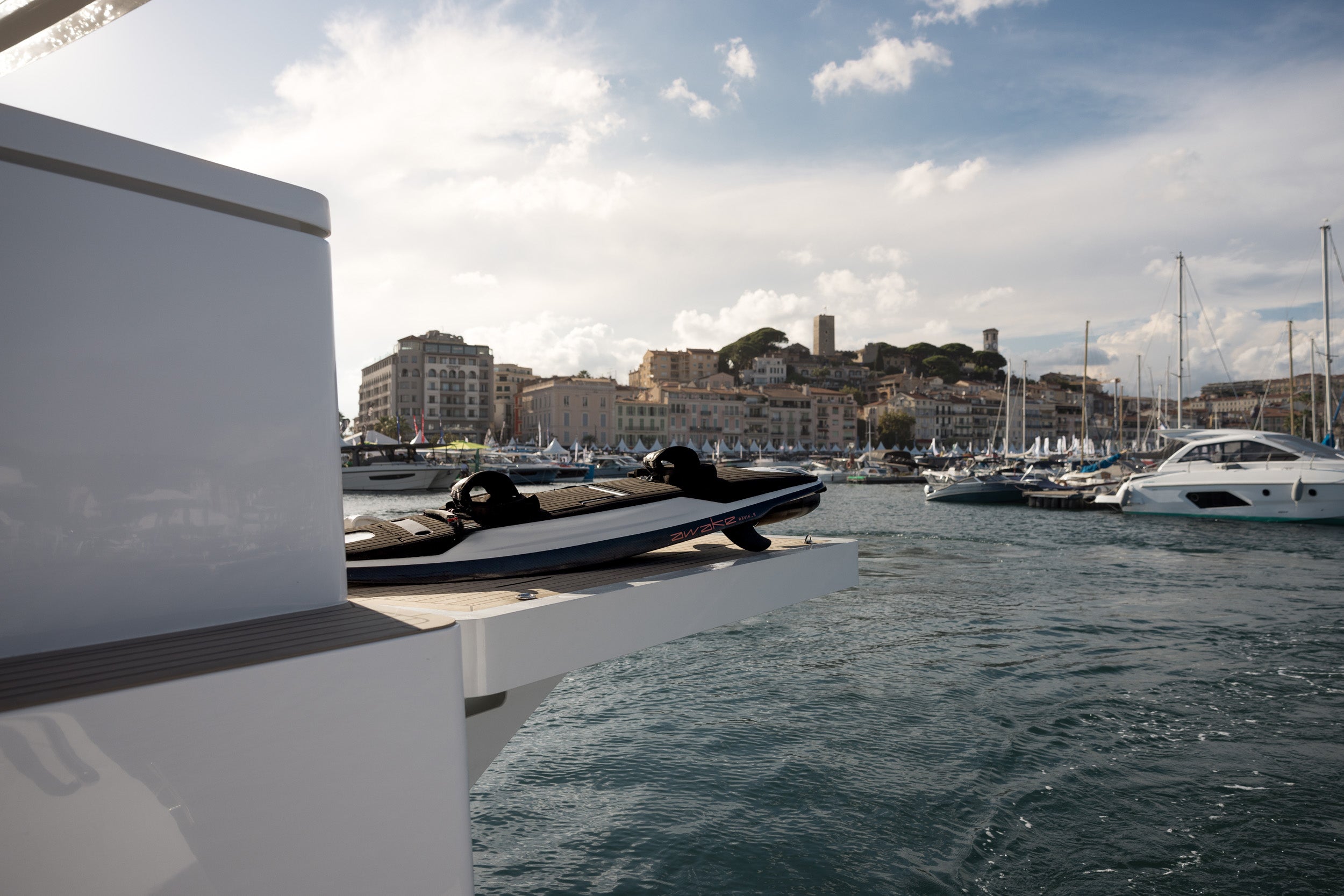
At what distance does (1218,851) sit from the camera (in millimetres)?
3996

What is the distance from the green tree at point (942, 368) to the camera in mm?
129000

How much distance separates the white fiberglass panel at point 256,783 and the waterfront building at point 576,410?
8126 cm

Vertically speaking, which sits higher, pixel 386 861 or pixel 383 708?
pixel 383 708

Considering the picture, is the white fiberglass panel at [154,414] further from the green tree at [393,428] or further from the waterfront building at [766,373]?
the waterfront building at [766,373]

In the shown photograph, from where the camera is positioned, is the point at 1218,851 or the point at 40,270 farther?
the point at 1218,851

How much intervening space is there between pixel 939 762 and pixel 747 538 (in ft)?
9.89

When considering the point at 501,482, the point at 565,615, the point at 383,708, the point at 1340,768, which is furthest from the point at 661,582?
the point at 1340,768

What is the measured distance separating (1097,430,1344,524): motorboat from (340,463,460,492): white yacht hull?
106 ft

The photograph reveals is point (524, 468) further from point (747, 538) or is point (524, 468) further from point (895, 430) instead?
point (895, 430)

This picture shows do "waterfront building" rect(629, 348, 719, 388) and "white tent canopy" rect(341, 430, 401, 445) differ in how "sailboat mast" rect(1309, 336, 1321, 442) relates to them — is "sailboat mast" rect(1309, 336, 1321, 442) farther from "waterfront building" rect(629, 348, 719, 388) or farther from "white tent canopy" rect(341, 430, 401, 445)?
"waterfront building" rect(629, 348, 719, 388)

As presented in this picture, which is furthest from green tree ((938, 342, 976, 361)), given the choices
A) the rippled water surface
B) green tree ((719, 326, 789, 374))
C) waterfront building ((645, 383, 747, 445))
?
the rippled water surface

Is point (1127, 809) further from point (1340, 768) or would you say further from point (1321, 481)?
point (1321, 481)

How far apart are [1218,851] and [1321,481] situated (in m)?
25.4

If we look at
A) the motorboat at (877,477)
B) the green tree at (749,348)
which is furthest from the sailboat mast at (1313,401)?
the green tree at (749,348)
